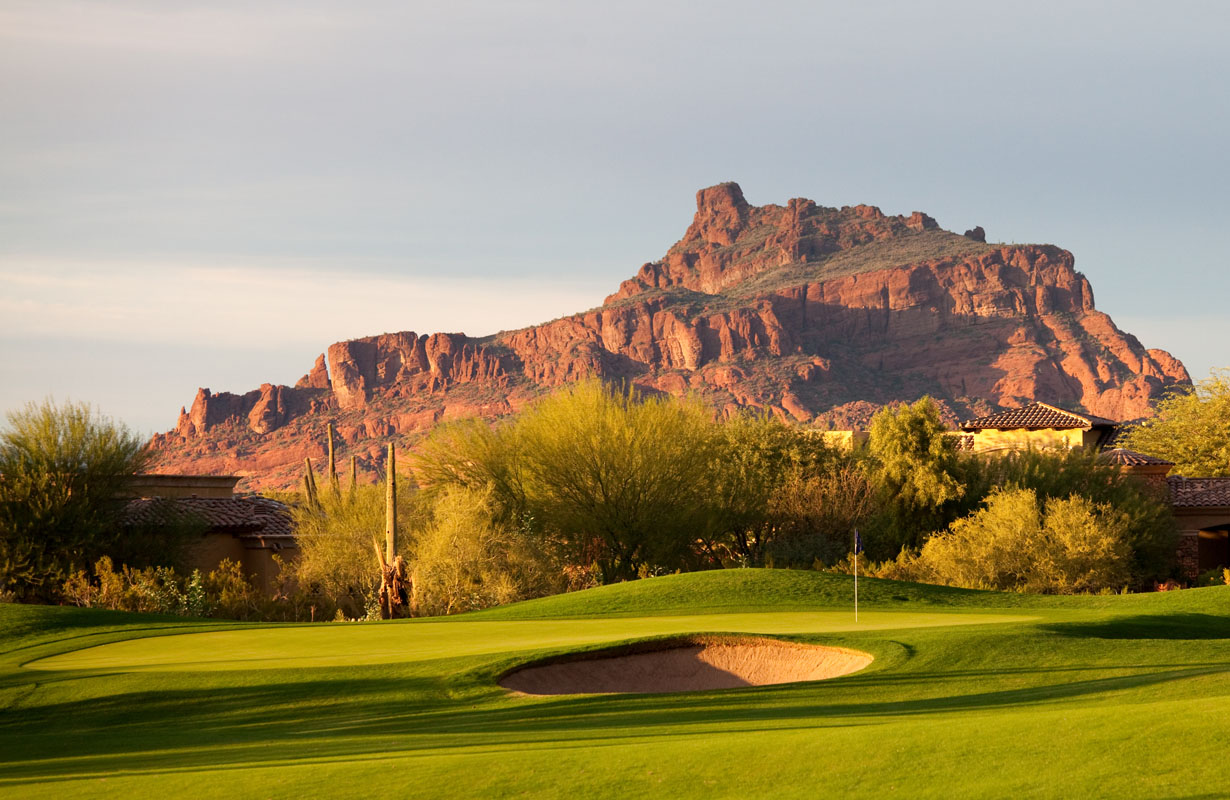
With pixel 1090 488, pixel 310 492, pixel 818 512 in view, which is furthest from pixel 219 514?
pixel 1090 488

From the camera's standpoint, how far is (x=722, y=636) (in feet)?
60.3

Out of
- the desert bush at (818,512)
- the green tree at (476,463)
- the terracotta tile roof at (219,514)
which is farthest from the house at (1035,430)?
the terracotta tile roof at (219,514)

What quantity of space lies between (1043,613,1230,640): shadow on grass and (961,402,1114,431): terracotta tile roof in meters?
29.2

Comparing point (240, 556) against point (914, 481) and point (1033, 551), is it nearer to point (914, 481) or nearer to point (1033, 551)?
point (914, 481)

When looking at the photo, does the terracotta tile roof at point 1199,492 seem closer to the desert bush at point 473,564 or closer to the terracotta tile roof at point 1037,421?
the terracotta tile roof at point 1037,421

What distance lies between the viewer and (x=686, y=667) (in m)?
18.0

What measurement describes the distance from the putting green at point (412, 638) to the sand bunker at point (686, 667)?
0.71 metres

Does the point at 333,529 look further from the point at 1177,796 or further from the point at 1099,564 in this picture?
the point at 1177,796

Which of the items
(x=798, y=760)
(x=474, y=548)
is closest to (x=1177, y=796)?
(x=798, y=760)

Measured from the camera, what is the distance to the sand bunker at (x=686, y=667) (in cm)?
1698

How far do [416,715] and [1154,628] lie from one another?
13.4m

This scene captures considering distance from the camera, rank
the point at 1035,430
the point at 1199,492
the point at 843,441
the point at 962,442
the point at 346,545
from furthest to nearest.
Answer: the point at 962,442 < the point at 1035,430 < the point at 843,441 < the point at 1199,492 < the point at 346,545

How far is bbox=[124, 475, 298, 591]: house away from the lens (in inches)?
1558

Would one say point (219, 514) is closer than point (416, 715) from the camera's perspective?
No
